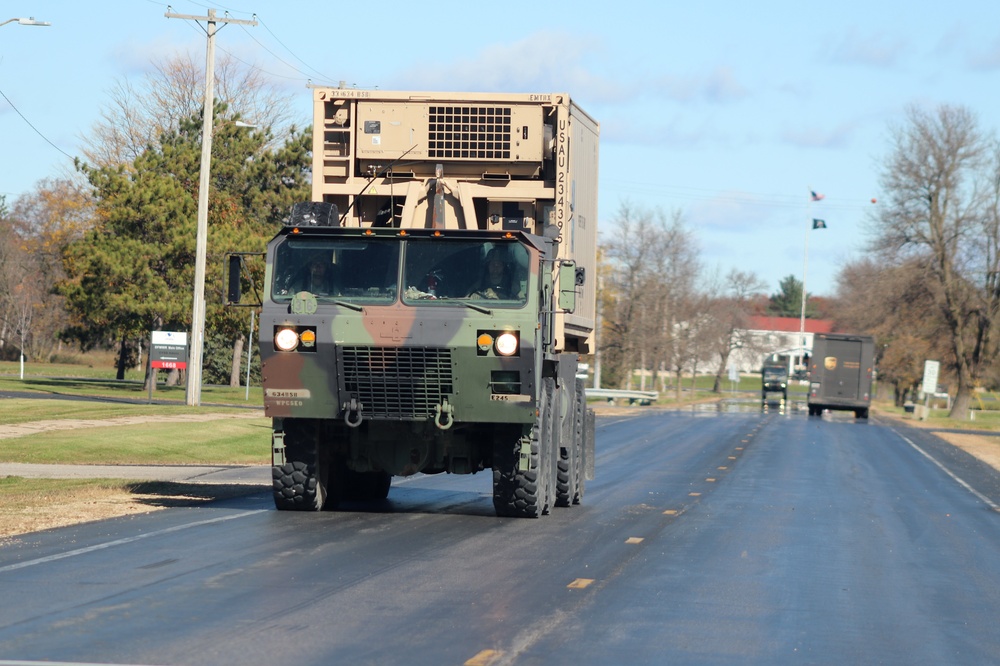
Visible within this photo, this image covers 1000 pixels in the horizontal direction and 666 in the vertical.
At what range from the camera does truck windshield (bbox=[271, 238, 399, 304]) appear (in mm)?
14125

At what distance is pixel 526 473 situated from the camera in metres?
14.9

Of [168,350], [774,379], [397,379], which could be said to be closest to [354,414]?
[397,379]

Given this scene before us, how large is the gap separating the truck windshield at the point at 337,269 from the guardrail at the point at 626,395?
45.5m

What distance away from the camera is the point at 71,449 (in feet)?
79.0

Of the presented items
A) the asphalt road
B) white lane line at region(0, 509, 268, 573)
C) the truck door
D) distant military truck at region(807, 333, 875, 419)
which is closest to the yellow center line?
the asphalt road

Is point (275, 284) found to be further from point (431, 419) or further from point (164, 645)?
point (164, 645)

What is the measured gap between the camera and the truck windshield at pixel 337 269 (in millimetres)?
14125

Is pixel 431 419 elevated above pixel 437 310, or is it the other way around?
pixel 437 310

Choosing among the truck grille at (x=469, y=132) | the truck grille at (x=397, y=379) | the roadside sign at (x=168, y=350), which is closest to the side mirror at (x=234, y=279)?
the truck grille at (x=397, y=379)

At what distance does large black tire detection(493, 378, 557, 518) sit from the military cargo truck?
0.02 metres

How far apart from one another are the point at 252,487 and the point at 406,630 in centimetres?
1073

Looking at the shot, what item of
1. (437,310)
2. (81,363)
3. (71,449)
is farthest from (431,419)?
(81,363)

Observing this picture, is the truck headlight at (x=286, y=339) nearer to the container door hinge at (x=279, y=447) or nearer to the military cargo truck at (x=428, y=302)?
the military cargo truck at (x=428, y=302)

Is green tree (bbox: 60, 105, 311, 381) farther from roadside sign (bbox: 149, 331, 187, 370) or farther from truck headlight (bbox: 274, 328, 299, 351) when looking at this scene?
truck headlight (bbox: 274, 328, 299, 351)
